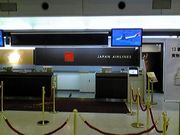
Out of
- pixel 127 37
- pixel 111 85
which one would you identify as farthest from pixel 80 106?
pixel 127 37

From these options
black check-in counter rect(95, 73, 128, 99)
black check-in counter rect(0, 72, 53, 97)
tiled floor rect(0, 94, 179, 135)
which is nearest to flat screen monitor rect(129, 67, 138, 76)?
black check-in counter rect(95, 73, 128, 99)

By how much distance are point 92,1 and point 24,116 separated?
3785mm

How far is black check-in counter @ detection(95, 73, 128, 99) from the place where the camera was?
10047mm

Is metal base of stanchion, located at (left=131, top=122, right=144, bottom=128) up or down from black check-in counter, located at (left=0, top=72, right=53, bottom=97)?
down

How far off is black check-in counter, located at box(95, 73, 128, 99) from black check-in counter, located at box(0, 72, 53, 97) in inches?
81.8

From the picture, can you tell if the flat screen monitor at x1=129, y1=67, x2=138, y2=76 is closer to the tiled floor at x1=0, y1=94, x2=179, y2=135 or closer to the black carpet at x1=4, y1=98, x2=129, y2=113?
the black carpet at x1=4, y1=98, x2=129, y2=113

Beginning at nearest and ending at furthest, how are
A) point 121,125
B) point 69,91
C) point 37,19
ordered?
point 121,125, point 37,19, point 69,91

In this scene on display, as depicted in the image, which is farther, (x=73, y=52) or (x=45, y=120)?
(x=73, y=52)

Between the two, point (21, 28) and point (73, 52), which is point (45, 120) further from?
point (73, 52)

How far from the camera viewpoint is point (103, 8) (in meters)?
7.32

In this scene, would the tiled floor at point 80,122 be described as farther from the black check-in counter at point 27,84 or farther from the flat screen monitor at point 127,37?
the black check-in counter at point 27,84

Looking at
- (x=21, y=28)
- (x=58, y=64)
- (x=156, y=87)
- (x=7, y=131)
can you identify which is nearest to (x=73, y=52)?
(x=58, y=64)

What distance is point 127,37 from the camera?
8406 mm

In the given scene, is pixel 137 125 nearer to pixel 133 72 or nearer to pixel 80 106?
pixel 80 106
